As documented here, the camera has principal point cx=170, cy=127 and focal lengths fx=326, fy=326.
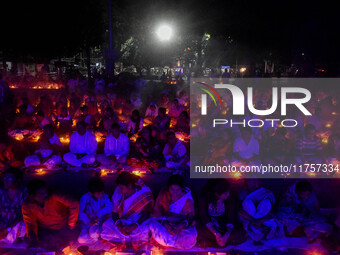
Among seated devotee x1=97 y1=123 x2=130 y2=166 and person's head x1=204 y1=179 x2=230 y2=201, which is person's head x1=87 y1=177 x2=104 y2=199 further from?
seated devotee x1=97 y1=123 x2=130 y2=166

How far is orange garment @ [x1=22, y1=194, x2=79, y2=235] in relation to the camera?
14.3 ft

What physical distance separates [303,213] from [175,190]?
184 centimetres

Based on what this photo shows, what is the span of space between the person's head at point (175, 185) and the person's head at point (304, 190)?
1.62 m

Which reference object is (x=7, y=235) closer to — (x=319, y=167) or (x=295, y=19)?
(x=319, y=167)

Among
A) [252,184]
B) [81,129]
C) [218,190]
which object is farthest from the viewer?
[81,129]

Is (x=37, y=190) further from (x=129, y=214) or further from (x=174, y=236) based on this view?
(x=174, y=236)

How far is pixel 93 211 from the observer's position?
15.1ft

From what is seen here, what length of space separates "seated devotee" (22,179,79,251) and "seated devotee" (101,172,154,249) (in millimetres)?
526

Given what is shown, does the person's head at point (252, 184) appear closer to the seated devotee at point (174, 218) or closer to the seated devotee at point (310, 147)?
the seated devotee at point (174, 218)

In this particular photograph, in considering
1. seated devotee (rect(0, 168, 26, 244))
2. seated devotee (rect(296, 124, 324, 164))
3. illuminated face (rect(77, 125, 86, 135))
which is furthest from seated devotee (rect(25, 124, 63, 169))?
seated devotee (rect(296, 124, 324, 164))

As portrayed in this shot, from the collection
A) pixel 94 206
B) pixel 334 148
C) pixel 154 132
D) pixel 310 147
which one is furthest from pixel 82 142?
pixel 334 148

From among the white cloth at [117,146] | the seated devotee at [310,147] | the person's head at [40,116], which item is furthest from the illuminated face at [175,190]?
the person's head at [40,116]

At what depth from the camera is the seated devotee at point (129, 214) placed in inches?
172

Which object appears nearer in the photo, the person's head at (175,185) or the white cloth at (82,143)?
the person's head at (175,185)
